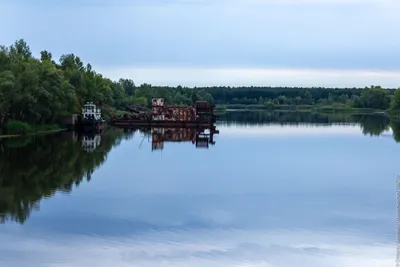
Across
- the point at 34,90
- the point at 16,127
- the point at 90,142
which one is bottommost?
the point at 90,142

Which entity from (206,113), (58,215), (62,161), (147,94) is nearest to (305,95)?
(147,94)

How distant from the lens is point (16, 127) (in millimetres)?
45375

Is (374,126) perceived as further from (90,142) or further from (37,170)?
(37,170)

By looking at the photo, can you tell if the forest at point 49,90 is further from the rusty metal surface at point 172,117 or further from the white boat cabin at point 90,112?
the rusty metal surface at point 172,117

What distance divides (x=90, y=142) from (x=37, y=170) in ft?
54.9

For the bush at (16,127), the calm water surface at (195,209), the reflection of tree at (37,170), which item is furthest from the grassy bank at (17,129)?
the calm water surface at (195,209)

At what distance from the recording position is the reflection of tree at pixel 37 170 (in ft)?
67.6

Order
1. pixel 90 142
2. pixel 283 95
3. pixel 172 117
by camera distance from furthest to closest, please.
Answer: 1. pixel 283 95
2. pixel 172 117
3. pixel 90 142

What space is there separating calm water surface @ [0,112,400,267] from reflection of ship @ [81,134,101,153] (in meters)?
3.05

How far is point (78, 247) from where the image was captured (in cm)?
1538

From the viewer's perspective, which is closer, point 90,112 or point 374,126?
point 90,112

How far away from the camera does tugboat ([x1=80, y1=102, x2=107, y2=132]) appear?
59.4 metres

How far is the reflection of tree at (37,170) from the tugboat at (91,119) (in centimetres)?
1513

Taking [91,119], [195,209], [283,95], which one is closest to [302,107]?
[283,95]
